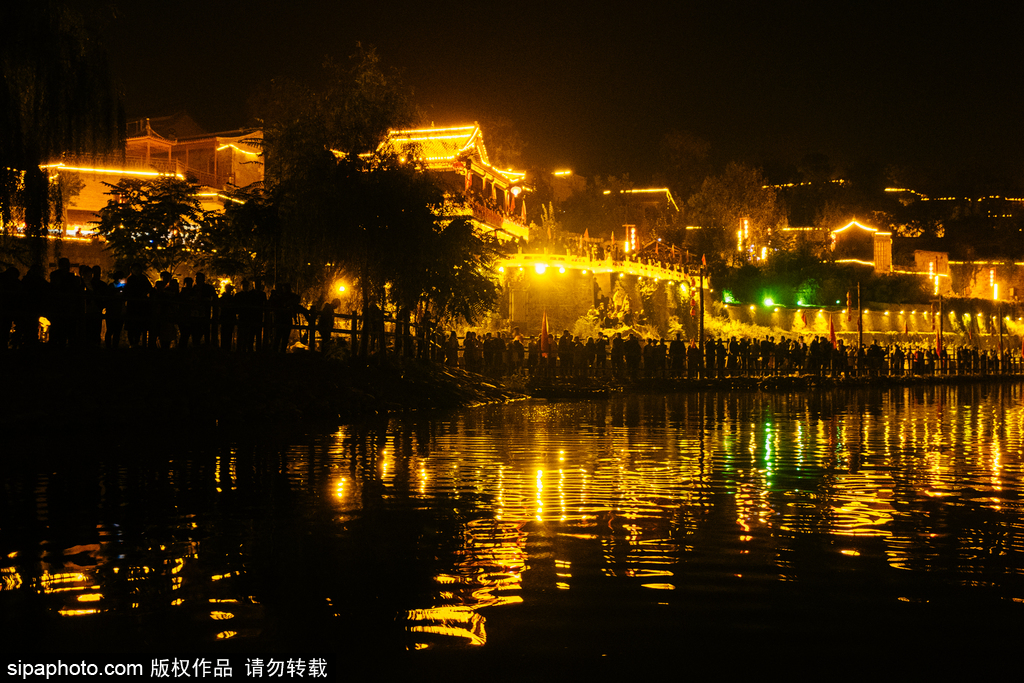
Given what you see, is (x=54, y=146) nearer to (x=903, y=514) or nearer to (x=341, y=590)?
(x=341, y=590)

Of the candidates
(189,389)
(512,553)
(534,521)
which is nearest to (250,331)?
(189,389)

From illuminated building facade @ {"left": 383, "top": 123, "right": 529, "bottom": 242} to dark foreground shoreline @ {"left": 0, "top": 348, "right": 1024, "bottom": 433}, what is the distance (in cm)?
1606

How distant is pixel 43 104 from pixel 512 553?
1247 cm

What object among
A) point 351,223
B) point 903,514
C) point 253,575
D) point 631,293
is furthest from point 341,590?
point 631,293

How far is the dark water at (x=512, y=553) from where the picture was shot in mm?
4316

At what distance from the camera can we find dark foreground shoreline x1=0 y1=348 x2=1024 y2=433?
548 inches

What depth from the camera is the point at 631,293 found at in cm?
5631

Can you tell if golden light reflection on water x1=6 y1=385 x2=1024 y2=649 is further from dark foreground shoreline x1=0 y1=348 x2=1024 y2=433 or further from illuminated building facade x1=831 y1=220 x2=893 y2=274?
illuminated building facade x1=831 y1=220 x2=893 y2=274

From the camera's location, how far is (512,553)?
6.01 meters

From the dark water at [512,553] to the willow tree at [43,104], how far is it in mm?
4598

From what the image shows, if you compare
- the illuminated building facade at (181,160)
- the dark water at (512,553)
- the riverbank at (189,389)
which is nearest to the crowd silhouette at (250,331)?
the riverbank at (189,389)

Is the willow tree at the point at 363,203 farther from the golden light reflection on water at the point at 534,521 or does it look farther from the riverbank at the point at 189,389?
the golden light reflection on water at the point at 534,521

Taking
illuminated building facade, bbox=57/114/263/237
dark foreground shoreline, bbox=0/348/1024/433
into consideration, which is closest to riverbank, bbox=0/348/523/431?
dark foreground shoreline, bbox=0/348/1024/433

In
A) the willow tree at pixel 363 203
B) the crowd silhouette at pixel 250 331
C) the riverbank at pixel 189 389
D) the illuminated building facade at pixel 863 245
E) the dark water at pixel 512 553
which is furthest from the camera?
the illuminated building facade at pixel 863 245
